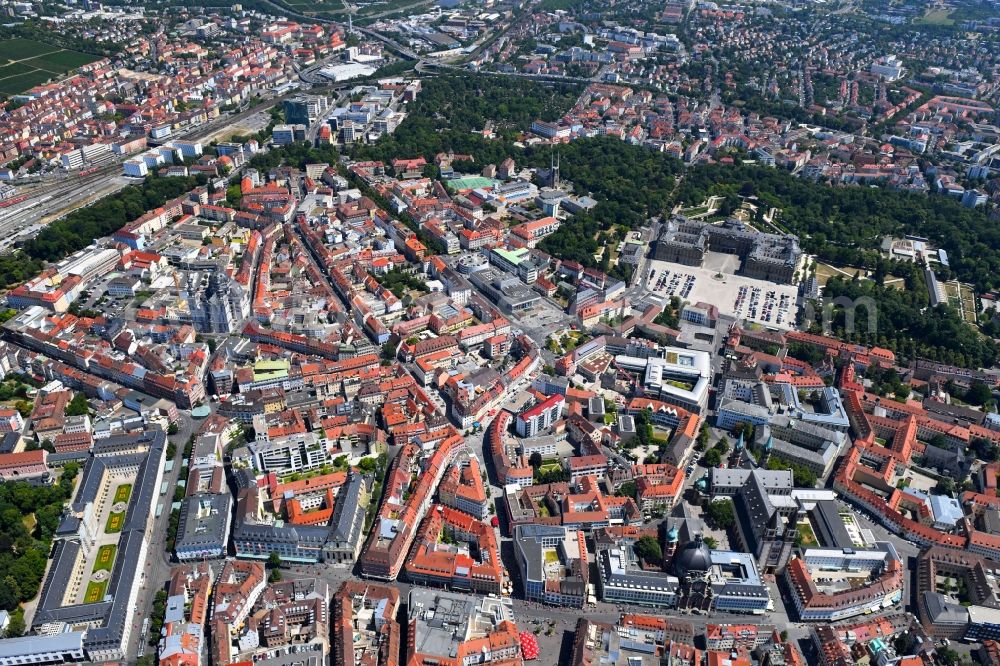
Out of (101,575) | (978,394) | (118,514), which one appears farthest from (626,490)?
(978,394)

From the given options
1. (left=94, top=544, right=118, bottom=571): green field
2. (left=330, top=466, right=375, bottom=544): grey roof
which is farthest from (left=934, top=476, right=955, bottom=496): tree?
(left=94, top=544, right=118, bottom=571): green field

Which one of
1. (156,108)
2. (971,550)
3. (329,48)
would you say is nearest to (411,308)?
(971,550)

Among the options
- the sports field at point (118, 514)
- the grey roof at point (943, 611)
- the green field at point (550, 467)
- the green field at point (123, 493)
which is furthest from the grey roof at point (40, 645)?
the grey roof at point (943, 611)

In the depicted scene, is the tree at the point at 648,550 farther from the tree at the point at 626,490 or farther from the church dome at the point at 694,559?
the tree at the point at 626,490

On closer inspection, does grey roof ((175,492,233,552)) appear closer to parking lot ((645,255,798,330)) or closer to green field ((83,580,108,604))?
green field ((83,580,108,604))

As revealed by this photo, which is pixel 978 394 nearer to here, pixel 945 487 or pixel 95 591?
pixel 945 487

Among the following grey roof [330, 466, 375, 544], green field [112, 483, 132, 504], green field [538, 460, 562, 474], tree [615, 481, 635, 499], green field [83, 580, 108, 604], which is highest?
grey roof [330, 466, 375, 544]
